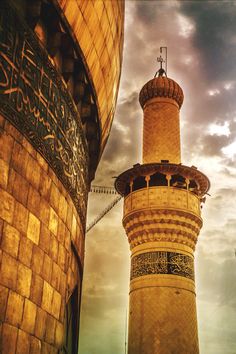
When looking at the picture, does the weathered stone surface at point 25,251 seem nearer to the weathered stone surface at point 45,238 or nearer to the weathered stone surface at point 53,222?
the weathered stone surface at point 45,238

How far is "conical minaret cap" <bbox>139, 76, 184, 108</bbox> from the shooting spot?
13.6 m

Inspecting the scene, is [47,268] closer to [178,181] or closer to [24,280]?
[24,280]

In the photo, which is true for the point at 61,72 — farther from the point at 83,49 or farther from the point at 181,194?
the point at 181,194

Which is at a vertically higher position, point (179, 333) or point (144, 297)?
point (144, 297)

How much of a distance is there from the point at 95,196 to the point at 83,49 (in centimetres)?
1669

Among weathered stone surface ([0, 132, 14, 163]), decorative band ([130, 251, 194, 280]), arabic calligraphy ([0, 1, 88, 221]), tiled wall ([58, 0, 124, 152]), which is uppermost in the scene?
tiled wall ([58, 0, 124, 152])

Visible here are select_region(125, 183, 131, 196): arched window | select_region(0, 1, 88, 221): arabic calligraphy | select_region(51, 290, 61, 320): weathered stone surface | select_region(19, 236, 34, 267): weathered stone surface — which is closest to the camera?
select_region(19, 236, 34, 267): weathered stone surface

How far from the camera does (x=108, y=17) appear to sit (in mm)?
6656

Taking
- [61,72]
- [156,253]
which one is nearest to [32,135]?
[61,72]

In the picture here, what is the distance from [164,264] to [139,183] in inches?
98.8

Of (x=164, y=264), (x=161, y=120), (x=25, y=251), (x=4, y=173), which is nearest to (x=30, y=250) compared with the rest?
(x=25, y=251)

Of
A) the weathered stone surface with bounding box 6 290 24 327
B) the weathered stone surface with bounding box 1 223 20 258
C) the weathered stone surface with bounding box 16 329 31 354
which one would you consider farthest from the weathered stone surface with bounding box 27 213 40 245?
the weathered stone surface with bounding box 16 329 31 354

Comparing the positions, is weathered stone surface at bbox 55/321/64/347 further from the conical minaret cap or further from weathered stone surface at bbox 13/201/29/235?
the conical minaret cap

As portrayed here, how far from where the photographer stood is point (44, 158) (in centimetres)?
473
